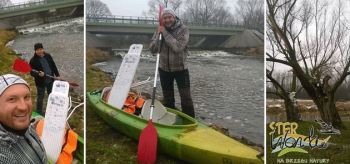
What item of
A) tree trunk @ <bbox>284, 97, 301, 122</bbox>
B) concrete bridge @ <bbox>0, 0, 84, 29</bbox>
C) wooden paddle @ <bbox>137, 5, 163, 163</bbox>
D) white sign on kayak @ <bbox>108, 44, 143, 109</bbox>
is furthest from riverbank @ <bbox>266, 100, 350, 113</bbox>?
concrete bridge @ <bbox>0, 0, 84, 29</bbox>

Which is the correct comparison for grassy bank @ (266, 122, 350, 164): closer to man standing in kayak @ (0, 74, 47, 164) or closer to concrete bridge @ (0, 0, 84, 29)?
man standing in kayak @ (0, 74, 47, 164)

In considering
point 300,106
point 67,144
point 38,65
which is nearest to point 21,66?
point 38,65

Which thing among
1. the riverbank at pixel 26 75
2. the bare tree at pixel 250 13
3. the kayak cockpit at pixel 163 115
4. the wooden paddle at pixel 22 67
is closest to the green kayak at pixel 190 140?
the kayak cockpit at pixel 163 115

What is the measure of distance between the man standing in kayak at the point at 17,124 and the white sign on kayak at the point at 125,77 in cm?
109

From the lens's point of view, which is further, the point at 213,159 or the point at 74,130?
the point at 74,130

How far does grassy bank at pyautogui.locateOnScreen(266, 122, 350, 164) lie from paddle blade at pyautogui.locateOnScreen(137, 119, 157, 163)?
3.16 ft

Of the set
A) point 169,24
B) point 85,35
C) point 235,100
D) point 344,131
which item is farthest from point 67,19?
point 344,131

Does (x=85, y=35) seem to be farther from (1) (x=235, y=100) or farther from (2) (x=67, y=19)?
(1) (x=235, y=100)

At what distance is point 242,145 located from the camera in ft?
7.43

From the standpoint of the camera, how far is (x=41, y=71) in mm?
2459

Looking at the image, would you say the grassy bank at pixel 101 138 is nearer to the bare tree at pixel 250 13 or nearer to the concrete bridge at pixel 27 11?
the concrete bridge at pixel 27 11

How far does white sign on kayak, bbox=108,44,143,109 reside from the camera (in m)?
2.61

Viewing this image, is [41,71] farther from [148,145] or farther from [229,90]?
[229,90]

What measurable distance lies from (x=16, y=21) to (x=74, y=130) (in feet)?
3.64
